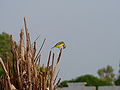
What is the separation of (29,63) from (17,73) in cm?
9

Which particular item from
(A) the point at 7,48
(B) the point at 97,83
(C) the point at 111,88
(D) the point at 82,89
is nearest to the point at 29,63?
(D) the point at 82,89

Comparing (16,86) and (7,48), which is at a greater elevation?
(7,48)

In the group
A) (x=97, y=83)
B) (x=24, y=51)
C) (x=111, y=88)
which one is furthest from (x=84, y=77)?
(x=24, y=51)

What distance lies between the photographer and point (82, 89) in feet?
28.1

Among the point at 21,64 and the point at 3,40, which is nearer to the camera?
the point at 21,64

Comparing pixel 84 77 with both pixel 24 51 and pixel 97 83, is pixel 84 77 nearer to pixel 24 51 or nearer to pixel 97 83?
pixel 97 83

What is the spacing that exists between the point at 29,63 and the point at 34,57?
9cm

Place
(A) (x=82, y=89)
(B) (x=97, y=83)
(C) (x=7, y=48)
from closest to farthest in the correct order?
1. (A) (x=82, y=89)
2. (B) (x=97, y=83)
3. (C) (x=7, y=48)

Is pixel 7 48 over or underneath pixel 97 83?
over

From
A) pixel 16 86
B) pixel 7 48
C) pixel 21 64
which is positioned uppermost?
pixel 7 48

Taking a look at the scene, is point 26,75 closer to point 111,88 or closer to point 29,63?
point 29,63

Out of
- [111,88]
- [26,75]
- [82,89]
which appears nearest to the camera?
[26,75]

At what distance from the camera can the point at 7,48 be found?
2238cm

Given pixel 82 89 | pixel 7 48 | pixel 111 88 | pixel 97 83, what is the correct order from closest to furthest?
pixel 82 89
pixel 111 88
pixel 97 83
pixel 7 48
